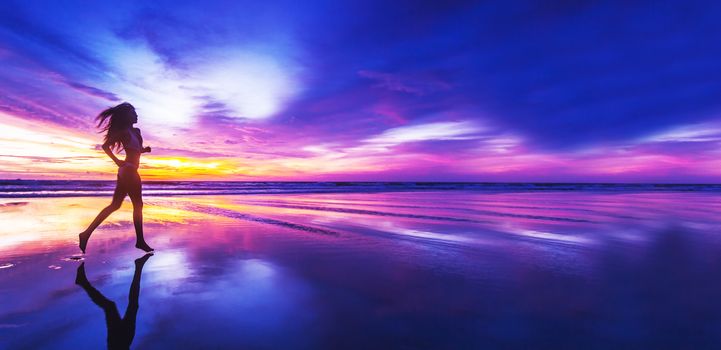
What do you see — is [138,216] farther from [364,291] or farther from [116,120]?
[364,291]

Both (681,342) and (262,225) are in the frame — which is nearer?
(681,342)

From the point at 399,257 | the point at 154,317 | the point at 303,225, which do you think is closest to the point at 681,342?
the point at 399,257

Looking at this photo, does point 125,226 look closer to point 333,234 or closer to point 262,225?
point 262,225

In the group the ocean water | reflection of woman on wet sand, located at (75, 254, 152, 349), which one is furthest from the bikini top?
the ocean water

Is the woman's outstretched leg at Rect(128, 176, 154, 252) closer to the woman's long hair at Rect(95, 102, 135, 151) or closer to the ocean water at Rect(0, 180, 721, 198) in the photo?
the woman's long hair at Rect(95, 102, 135, 151)

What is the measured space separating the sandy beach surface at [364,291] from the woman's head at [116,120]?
177 centimetres

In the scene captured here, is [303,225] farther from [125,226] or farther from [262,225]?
[125,226]

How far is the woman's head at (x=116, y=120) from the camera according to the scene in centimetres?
541

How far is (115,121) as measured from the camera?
5.42 meters

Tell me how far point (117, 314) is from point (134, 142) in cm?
333

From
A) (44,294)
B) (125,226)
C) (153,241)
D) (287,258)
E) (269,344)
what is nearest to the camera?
(269,344)

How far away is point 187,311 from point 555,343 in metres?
2.96

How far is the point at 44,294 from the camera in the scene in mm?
3607

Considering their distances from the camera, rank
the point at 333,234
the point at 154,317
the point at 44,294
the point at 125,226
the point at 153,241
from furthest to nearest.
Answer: the point at 125,226 < the point at 333,234 < the point at 153,241 < the point at 44,294 < the point at 154,317
